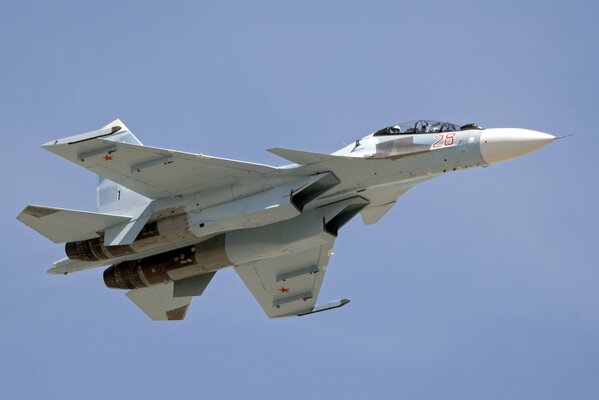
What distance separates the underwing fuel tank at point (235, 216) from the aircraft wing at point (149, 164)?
2.02 ft

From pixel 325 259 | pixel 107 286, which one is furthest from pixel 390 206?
pixel 107 286

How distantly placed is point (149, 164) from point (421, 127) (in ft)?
21.8

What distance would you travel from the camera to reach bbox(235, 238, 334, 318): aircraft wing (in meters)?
33.9

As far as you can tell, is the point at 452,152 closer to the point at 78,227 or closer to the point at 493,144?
the point at 493,144

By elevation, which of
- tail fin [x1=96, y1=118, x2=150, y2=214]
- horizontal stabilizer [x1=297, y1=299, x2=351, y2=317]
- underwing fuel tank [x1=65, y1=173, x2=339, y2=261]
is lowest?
horizontal stabilizer [x1=297, y1=299, x2=351, y2=317]

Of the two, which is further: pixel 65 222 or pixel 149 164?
pixel 65 222

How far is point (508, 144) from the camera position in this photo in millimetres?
29422

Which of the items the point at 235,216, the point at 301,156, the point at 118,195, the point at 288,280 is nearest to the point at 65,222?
the point at 118,195

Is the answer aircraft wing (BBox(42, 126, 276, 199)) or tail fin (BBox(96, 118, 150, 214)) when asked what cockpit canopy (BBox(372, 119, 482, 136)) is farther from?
tail fin (BBox(96, 118, 150, 214))

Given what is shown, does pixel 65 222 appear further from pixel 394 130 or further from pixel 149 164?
pixel 394 130

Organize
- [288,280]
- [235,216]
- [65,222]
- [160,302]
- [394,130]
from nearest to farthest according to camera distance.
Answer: [394,130] < [235,216] < [65,222] < [288,280] < [160,302]

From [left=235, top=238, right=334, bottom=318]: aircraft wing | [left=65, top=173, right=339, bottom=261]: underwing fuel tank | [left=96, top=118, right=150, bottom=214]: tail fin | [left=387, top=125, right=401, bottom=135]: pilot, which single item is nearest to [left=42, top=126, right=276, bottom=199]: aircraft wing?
[left=65, top=173, right=339, bottom=261]: underwing fuel tank

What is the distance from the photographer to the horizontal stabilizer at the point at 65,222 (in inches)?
1229

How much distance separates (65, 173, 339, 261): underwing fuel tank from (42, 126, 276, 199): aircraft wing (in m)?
0.61
